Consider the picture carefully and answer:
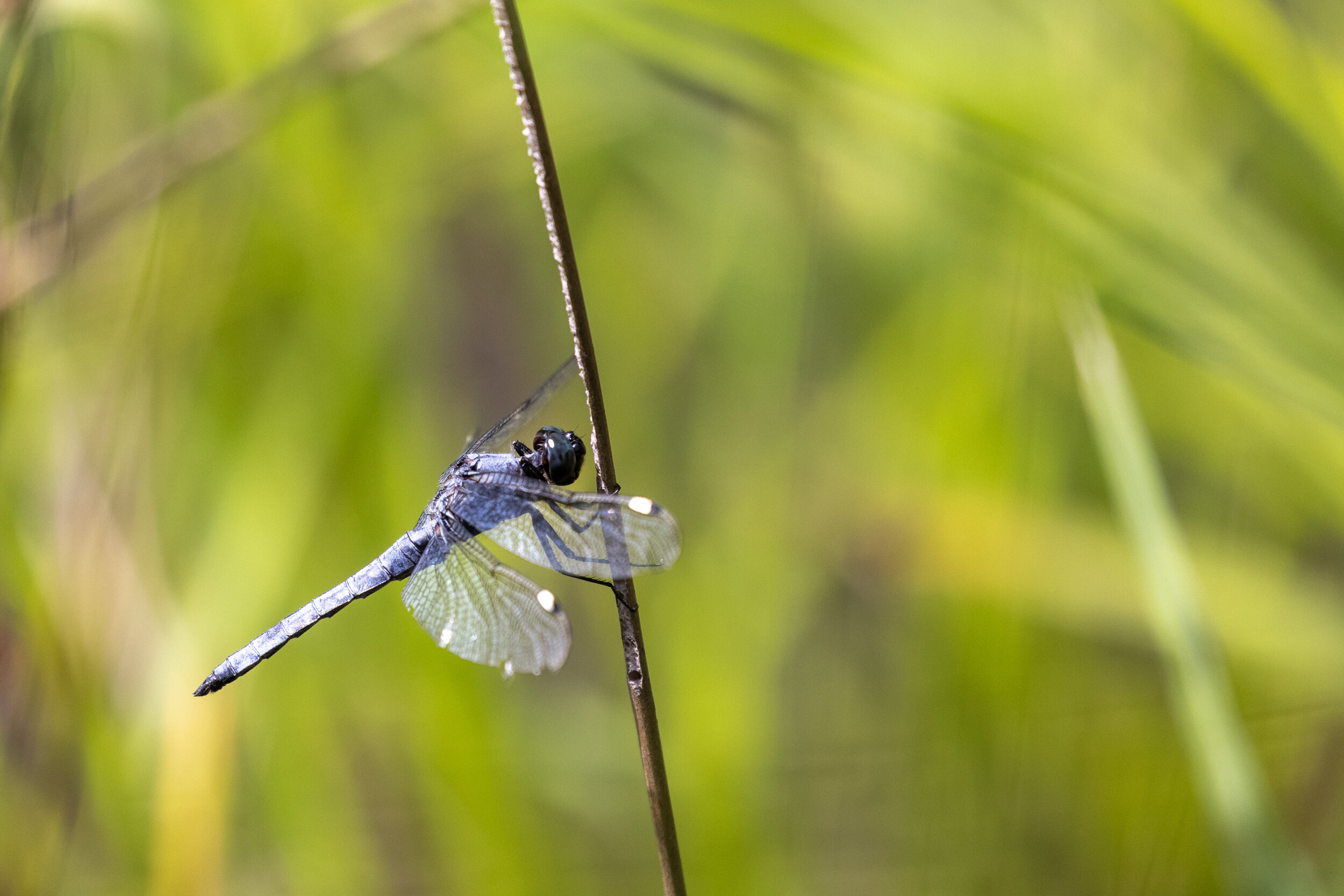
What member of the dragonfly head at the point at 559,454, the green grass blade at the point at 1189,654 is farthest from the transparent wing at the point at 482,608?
the green grass blade at the point at 1189,654

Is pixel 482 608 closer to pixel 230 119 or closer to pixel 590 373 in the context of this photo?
pixel 590 373

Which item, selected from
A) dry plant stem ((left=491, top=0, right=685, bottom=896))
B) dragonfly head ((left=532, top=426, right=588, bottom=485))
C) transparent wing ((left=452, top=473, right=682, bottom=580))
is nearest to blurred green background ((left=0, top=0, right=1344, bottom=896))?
transparent wing ((left=452, top=473, right=682, bottom=580))

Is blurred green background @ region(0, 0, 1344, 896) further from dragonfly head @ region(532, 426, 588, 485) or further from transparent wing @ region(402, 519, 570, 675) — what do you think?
dragonfly head @ region(532, 426, 588, 485)

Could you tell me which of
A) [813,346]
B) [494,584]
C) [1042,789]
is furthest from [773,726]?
[813,346]

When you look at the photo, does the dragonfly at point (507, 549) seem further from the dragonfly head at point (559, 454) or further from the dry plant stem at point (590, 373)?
the dry plant stem at point (590, 373)

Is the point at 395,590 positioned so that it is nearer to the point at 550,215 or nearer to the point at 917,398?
the point at 917,398
